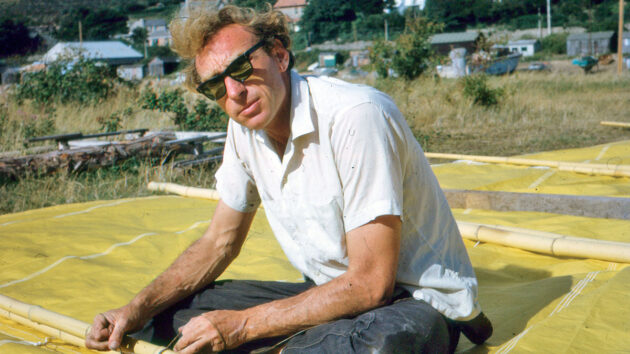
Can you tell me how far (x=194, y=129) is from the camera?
8445 millimetres

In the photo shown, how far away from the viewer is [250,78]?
174 centimetres

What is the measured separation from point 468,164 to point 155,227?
2850 mm

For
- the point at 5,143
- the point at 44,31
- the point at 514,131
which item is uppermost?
the point at 44,31

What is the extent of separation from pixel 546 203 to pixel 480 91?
7202 mm

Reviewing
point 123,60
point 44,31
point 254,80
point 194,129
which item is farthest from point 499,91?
point 44,31

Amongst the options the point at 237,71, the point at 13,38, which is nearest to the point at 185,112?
the point at 237,71

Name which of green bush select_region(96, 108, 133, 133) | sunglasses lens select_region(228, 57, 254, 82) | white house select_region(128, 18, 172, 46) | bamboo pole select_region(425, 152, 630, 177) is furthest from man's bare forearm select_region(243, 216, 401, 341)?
white house select_region(128, 18, 172, 46)

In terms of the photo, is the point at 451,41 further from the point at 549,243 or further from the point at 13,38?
the point at 549,243

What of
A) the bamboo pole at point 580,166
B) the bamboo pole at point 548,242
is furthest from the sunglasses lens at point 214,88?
the bamboo pole at point 580,166

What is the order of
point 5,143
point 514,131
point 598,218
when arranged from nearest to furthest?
point 598,218, point 5,143, point 514,131

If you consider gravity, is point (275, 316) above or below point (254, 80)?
below

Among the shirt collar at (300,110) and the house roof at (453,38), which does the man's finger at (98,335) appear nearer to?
the shirt collar at (300,110)

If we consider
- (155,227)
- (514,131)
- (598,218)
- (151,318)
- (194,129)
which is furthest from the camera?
(514,131)

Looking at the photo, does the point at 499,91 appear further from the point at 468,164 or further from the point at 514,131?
the point at 468,164
